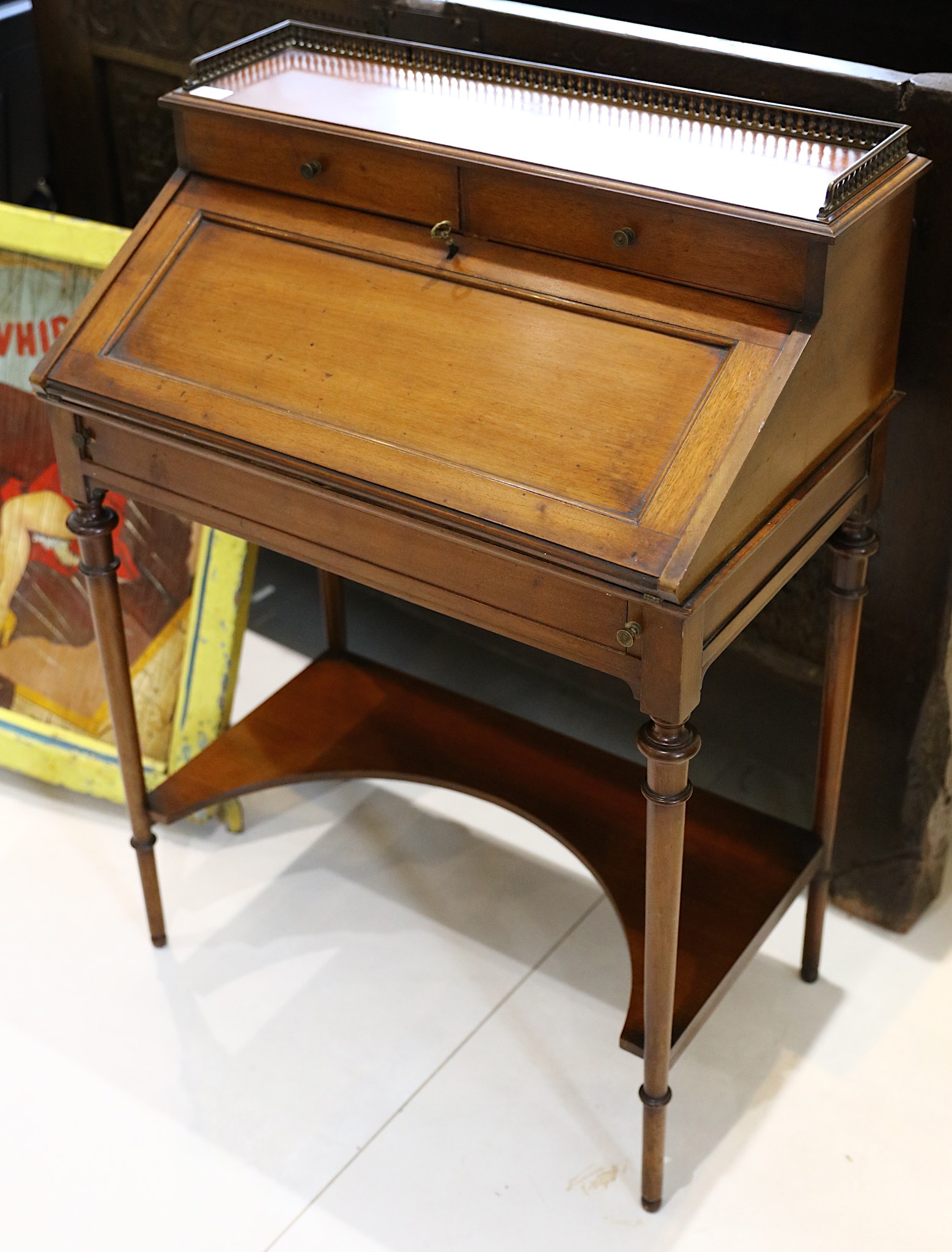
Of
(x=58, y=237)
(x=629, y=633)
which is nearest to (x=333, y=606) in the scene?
(x=58, y=237)

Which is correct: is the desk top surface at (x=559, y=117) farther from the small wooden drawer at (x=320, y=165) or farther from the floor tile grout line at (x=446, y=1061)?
the floor tile grout line at (x=446, y=1061)

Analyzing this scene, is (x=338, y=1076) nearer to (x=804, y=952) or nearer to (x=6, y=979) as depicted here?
(x=6, y=979)

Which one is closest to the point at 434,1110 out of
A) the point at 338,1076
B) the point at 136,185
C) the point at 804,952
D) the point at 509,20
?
the point at 338,1076

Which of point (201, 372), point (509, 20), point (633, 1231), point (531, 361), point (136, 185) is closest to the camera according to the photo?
point (531, 361)

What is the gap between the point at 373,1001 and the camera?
2.52 meters

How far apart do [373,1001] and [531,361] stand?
1263 millimetres

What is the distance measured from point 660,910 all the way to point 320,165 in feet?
3.58

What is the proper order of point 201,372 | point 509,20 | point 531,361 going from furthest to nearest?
point 509,20 < point 201,372 < point 531,361

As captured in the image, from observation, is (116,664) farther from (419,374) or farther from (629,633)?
(629,633)

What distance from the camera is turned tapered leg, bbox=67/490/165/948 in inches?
85.3

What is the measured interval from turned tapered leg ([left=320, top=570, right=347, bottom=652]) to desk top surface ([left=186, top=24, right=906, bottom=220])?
999mm

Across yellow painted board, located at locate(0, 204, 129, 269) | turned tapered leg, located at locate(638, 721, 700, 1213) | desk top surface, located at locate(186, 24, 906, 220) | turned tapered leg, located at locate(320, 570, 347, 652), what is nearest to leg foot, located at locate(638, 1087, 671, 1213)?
turned tapered leg, located at locate(638, 721, 700, 1213)

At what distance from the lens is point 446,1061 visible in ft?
7.90

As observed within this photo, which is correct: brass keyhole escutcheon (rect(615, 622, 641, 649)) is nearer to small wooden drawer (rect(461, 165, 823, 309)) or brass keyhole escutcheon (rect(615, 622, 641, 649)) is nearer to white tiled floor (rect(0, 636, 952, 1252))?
small wooden drawer (rect(461, 165, 823, 309))
